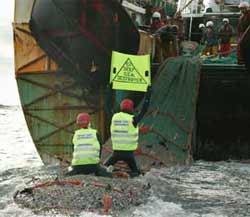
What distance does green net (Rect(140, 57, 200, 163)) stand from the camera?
433 inches

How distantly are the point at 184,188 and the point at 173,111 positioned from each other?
2.28 metres

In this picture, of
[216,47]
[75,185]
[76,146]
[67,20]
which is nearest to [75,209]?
[75,185]

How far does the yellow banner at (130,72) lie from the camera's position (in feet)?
33.4

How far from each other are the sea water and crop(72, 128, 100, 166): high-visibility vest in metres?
1.03

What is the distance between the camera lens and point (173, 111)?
11.2 m

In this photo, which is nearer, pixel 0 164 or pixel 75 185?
pixel 75 185

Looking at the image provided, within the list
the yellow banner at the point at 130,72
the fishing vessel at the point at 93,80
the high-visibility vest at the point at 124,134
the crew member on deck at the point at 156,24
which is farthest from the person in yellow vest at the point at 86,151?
the crew member on deck at the point at 156,24

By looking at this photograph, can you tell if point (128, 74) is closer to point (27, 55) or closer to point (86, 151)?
point (86, 151)

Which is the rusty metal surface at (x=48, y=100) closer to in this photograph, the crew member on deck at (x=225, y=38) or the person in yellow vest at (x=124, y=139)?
the person in yellow vest at (x=124, y=139)

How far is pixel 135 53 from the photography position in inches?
447

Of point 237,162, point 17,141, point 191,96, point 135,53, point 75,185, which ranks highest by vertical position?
point 135,53

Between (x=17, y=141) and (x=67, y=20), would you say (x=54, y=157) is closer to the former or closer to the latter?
(x=67, y=20)

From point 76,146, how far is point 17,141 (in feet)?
37.3

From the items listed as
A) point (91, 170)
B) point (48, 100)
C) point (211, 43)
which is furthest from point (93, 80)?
point (211, 43)
